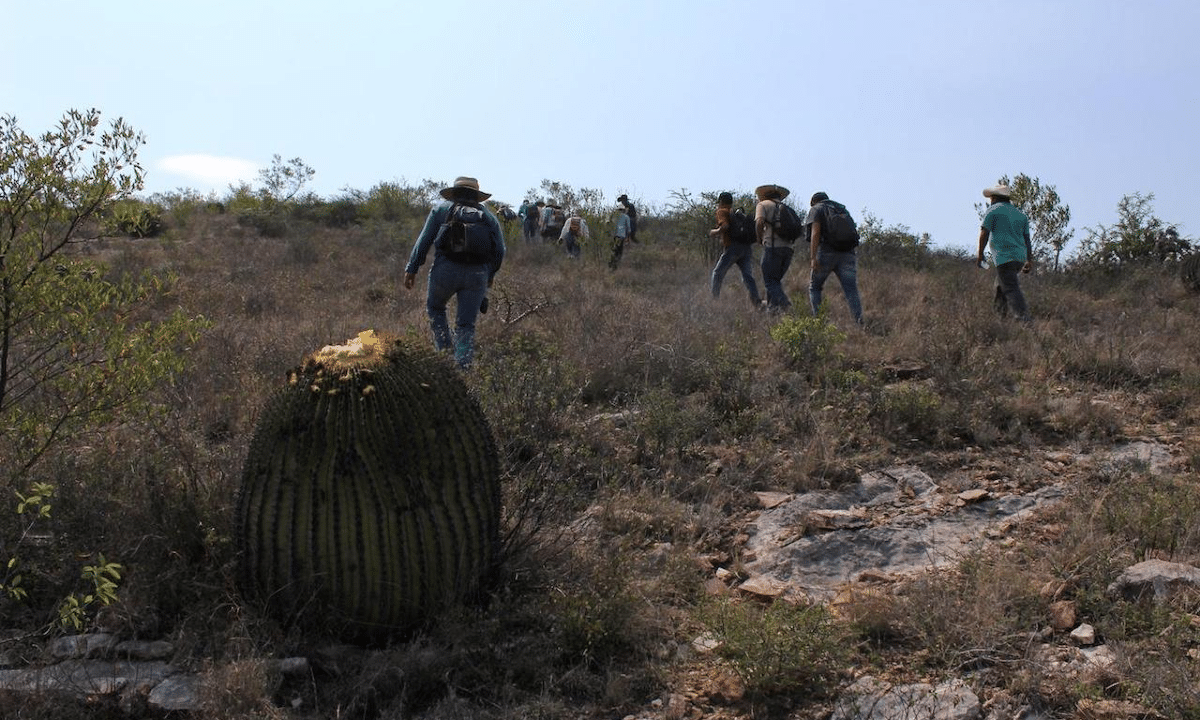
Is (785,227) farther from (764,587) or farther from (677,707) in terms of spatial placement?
(677,707)

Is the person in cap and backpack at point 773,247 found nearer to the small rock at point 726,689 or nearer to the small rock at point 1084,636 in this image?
the small rock at point 1084,636

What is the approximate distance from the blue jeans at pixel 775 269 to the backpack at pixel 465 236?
3642 millimetres

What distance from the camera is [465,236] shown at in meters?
6.57

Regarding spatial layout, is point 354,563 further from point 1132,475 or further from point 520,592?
point 1132,475

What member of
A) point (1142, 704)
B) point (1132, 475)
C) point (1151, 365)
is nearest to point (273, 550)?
point (1142, 704)

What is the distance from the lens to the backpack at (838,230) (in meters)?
8.70

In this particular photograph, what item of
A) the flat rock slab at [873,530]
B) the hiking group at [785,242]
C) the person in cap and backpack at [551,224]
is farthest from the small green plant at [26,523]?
the person in cap and backpack at [551,224]

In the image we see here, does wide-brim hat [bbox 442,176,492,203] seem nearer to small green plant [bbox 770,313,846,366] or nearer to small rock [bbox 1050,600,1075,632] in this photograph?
small green plant [bbox 770,313,846,366]

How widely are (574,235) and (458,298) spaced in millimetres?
10105

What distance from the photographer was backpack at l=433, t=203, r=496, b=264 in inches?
259

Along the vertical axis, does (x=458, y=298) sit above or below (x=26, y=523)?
above

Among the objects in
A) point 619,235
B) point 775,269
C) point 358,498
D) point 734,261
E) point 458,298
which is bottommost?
point 358,498

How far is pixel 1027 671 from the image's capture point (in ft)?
9.91

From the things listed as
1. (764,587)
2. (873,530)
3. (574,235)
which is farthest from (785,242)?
(574,235)
